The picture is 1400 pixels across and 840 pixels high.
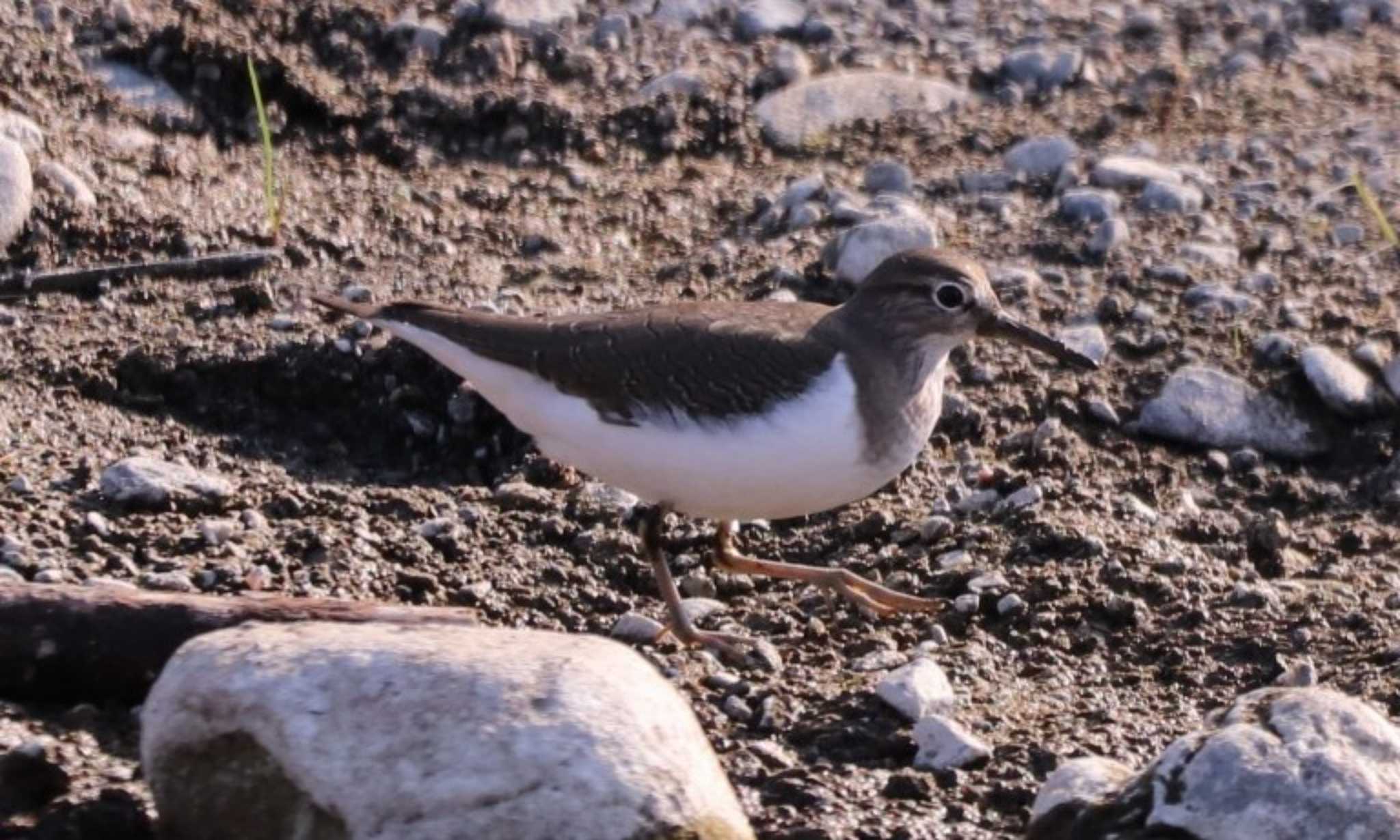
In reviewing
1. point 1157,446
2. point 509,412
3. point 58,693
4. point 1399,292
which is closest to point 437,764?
point 58,693

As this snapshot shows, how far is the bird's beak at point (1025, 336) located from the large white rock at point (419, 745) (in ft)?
7.52

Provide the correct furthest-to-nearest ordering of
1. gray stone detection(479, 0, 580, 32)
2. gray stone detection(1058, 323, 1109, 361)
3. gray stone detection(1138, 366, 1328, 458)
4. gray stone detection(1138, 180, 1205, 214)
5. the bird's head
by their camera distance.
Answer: gray stone detection(479, 0, 580, 32)
gray stone detection(1138, 180, 1205, 214)
gray stone detection(1058, 323, 1109, 361)
gray stone detection(1138, 366, 1328, 458)
the bird's head

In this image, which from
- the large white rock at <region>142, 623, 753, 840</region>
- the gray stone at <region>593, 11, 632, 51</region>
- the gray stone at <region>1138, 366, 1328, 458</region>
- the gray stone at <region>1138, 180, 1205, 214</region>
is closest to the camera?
the large white rock at <region>142, 623, 753, 840</region>

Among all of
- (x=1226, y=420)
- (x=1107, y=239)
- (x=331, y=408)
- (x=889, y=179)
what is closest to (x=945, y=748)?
(x=1226, y=420)

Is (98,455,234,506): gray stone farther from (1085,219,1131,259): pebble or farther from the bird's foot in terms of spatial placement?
(1085,219,1131,259): pebble

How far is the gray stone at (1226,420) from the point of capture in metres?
6.93

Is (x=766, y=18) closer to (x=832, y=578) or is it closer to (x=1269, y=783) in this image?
(x=832, y=578)

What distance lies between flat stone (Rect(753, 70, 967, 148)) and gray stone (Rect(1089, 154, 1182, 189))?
3.22 feet

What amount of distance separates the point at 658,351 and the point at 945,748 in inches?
58.1

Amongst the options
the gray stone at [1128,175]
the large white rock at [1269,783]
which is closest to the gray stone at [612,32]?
the gray stone at [1128,175]

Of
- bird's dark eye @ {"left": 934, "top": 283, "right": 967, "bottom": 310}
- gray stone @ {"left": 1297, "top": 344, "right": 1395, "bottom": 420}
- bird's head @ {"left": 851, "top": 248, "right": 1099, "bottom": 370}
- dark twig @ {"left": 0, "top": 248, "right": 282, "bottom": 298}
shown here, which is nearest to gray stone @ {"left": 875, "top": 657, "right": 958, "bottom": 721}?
bird's head @ {"left": 851, "top": 248, "right": 1099, "bottom": 370}

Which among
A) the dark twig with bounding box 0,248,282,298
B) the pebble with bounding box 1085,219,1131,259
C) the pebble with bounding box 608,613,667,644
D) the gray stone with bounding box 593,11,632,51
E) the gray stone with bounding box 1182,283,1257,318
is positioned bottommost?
the pebble with bounding box 608,613,667,644

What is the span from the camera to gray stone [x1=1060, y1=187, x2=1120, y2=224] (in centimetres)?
814

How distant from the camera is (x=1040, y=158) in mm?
8688
